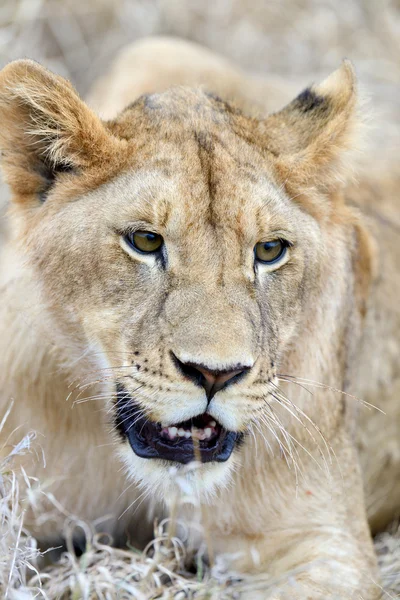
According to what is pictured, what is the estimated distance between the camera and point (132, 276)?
267cm

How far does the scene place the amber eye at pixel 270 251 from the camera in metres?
2.76

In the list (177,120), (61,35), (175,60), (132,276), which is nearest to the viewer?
(132,276)

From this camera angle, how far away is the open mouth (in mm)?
2578

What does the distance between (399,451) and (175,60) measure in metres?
2.64

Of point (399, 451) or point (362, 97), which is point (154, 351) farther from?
point (399, 451)

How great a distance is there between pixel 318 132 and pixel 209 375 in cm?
108

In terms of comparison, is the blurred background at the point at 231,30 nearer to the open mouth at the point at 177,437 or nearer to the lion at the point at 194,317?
the lion at the point at 194,317

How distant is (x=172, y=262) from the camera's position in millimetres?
2623

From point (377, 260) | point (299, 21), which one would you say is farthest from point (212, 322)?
point (299, 21)

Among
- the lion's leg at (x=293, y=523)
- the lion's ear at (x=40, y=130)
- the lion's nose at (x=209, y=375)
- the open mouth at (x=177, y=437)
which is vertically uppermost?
the lion's ear at (x=40, y=130)

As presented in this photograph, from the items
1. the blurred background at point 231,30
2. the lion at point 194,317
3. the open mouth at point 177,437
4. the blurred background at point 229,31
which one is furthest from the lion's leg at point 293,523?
the blurred background at point 231,30

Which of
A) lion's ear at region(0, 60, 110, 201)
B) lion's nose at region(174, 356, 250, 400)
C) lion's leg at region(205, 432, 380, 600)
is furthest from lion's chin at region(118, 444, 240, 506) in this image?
lion's ear at region(0, 60, 110, 201)

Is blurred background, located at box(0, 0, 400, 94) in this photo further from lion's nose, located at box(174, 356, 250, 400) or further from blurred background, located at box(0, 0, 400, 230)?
lion's nose, located at box(174, 356, 250, 400)

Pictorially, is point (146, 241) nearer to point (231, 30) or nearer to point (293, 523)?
point (293, 523)
